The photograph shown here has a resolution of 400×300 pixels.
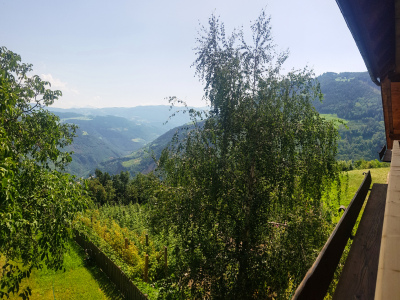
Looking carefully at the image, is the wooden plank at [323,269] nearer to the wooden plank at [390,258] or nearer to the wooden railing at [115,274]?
the wooden plank at [390,258]

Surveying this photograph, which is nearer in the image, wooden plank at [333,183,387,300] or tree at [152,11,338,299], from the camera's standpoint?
wooden plank at [333,183,387,300]

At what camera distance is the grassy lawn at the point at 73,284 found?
41.5 feet

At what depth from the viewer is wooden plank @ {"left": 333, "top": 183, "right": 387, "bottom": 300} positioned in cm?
127

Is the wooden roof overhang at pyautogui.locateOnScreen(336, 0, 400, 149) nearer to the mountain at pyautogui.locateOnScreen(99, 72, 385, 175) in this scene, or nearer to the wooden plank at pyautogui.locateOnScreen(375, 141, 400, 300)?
the wooden plank at pyautogui.locateOnScreen(375, 141, 400, 300)

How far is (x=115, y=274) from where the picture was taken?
13102mm

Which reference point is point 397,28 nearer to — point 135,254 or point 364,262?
point 364,262

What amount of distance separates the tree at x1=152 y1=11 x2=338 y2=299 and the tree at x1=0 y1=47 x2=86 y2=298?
8.27ft

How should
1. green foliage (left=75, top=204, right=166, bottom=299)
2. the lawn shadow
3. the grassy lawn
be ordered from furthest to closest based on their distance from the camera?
green foliage (left=75, top=204, right=166, bottom=299), the grassy lawn, the lawn shadow

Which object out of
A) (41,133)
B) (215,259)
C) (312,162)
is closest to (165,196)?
(215,259)

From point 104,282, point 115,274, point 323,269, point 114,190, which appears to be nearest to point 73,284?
point 104,282

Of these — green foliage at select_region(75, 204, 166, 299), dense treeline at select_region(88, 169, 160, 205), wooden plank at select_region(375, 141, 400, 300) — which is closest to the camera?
wooden plank at select_region(375, 141, 400, 300)

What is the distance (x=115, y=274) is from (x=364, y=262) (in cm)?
1401

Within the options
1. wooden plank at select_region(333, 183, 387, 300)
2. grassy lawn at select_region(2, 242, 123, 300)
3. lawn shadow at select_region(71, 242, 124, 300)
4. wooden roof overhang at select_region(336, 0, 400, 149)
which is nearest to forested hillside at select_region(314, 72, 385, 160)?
lawn shadow at select_region(71, 242, 124, 300)

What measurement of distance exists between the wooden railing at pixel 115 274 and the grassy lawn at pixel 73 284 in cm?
35
